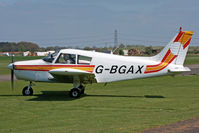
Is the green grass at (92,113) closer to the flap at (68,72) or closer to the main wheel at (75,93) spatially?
the main wheel at (75,93)

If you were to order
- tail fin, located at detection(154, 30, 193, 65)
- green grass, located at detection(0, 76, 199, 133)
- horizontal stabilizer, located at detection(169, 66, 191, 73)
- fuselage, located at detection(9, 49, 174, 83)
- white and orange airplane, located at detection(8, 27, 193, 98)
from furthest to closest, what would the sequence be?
fuselage, located at detection(9, 49, 174, 83)
white and orange airplane, located at detection(8, 27, 193, 98)
tail fin, located at detection(154, 30, 193, 65)
horizontal stabilizer, located at detection(169, 66, 191, 73)
green grass, located at detection(0, 76, 199, 133)

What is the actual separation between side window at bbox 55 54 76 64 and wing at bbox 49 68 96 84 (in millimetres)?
711

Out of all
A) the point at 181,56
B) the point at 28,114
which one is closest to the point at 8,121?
the point at 28,114

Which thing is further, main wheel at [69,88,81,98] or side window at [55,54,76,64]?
side window at [55,54,76,64]

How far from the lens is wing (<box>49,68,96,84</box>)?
1175cm

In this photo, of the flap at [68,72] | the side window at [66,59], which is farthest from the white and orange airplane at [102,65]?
the flap at [68,72]

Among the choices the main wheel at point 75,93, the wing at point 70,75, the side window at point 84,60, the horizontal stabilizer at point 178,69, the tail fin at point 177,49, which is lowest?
the main wheel at point 75,93

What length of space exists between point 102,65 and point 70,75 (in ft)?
5.35

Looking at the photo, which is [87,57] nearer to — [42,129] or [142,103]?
[142,103]

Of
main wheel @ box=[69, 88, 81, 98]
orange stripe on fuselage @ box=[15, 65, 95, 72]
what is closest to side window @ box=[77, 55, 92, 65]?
orange stripe on fuselage @ box=[15, 65, 95, 72]

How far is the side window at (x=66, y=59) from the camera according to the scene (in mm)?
12672

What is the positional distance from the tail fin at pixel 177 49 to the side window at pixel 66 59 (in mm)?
3955

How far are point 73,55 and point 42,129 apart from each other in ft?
19.6

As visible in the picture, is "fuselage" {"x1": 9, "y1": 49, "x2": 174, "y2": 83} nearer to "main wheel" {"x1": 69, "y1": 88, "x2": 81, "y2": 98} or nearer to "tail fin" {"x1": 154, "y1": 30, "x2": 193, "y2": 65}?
"tail fin" {"x1": 154, "y1": 30, "x2": 193, "y2": 65}
